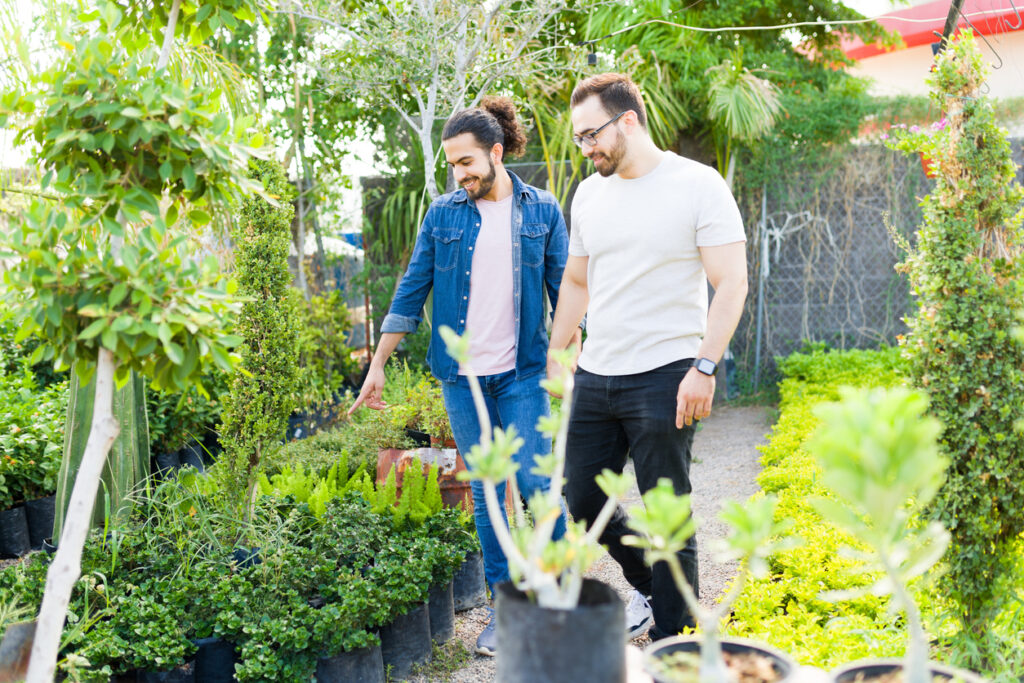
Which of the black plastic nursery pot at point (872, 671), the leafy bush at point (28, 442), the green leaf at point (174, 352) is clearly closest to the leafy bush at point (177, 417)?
the leafy bush at point (28, 442)

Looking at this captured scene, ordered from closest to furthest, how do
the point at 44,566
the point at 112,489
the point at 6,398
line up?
the point at 44,566
the point at 112,489
the point at 6,398

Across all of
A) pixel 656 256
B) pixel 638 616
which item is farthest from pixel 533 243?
pixel 638 616

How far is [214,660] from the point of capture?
2.48 m

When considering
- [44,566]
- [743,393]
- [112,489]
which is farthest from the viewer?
[743,393]

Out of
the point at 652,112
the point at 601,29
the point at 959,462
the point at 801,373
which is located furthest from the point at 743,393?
the point at 959,462

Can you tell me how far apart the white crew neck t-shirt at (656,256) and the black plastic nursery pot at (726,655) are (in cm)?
132

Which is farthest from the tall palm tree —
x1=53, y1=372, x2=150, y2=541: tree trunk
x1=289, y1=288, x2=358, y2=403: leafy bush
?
x1=53, y1=372, x2=150, y2=541: tree trunk

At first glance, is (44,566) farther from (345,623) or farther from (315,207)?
(315,207)

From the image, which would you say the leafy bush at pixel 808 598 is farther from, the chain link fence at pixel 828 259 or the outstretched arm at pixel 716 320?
the chain link fence at pixel 828 259

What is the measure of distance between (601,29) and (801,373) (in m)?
3.51

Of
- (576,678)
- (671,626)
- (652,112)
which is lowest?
(671,626)

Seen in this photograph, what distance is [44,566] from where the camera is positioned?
2.66 meters

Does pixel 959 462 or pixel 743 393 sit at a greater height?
pixel 959 462

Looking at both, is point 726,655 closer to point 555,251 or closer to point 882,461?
point 882,461
